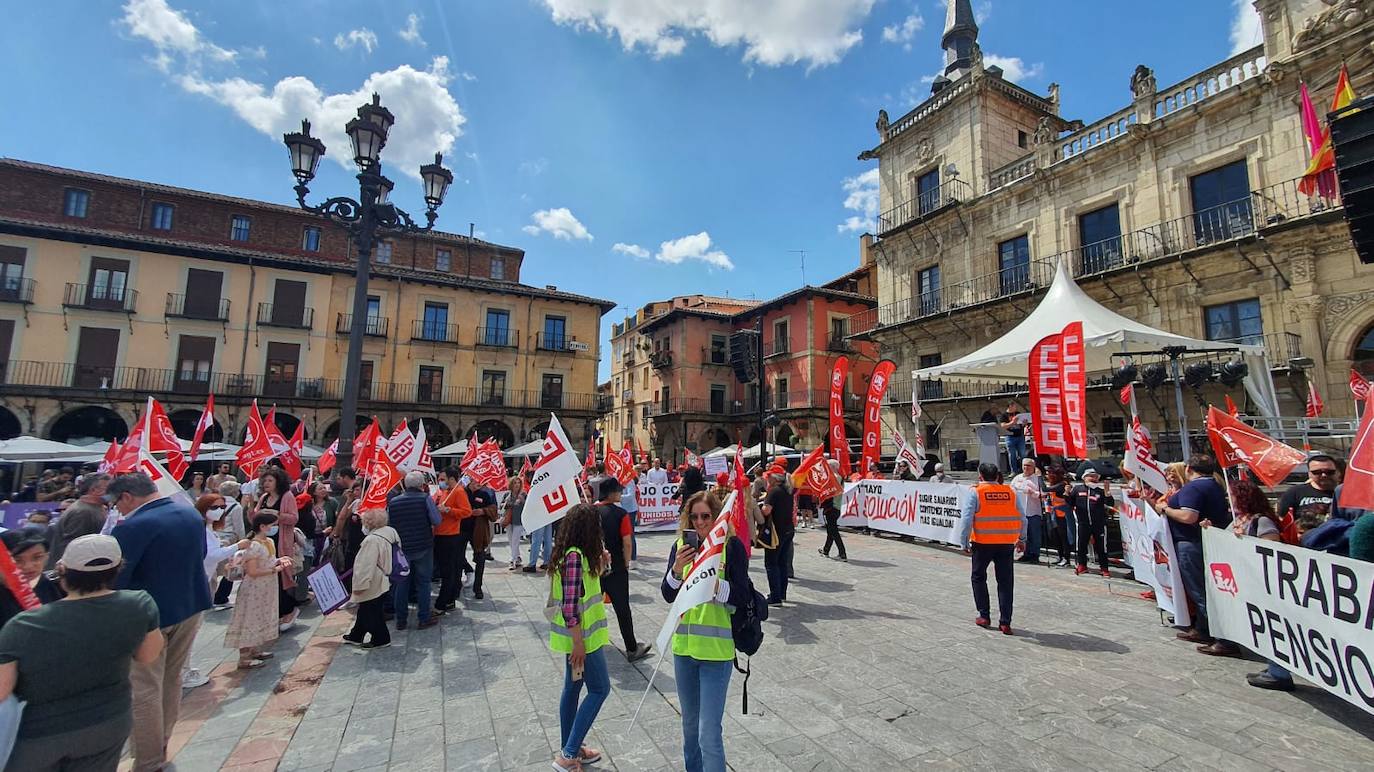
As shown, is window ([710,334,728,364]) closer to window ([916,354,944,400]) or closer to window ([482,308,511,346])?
window ([482,308,511,346])

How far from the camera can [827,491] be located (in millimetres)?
10547

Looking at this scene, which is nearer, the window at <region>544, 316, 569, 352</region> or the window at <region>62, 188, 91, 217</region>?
the window at <region>62, 188, 91, 217</region>

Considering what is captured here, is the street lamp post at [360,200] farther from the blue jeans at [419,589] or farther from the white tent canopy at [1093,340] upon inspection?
the white tent canopy at [1093,340]

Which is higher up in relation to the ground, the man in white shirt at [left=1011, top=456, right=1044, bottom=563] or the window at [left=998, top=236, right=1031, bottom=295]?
the window at [left=998, top=236, right=1031, bottom=295]

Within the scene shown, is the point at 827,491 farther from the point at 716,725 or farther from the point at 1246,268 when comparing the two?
the point at 1246,268

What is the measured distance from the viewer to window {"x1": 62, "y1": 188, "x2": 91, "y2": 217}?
27.0 meters

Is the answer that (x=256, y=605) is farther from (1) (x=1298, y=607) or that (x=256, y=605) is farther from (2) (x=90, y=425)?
(2) (x=90, y=425)

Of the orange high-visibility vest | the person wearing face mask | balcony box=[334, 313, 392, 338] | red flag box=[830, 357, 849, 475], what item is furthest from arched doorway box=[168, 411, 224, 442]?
the orange high-visibility vest

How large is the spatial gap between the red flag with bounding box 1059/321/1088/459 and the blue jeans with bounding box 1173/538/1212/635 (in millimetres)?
2426

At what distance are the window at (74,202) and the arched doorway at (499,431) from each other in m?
20.6

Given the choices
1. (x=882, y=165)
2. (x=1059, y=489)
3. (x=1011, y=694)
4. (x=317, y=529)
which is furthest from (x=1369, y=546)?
(x=882, y=165)

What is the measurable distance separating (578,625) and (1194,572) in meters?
5.89

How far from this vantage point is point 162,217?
28.8 m

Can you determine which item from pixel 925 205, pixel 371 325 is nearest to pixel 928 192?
pixel 925 205
